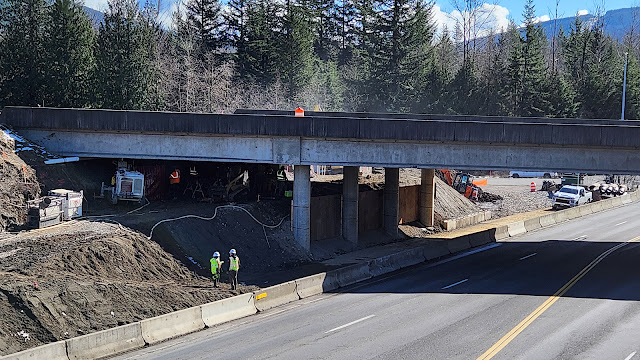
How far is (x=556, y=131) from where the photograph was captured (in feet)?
101

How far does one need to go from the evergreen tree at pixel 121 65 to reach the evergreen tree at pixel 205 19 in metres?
20.6

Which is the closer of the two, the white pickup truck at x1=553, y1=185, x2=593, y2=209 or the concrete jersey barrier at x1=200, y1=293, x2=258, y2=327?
the concrete jersey barrier at x1=200, y1=293, x2=258, y2=327

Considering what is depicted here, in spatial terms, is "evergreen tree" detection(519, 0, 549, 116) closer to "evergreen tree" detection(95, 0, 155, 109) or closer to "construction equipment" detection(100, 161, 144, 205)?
"evergreen tree" detection(95, 0, 155, 109)

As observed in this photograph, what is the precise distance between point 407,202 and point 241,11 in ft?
117

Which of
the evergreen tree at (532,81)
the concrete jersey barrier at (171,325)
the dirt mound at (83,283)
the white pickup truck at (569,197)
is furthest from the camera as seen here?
the evergreen tree at (532,81)

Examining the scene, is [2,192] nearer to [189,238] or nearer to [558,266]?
[189,238]

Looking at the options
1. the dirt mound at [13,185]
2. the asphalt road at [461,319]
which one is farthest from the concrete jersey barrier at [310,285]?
the dirt mound at [13,185]

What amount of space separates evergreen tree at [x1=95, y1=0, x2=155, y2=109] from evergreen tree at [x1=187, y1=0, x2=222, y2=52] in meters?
20.6

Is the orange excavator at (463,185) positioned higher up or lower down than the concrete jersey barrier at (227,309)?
higher up

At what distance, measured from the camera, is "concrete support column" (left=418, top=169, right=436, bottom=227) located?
45.5 meters

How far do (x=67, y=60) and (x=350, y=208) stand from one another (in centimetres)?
2456

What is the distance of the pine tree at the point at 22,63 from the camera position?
155ft

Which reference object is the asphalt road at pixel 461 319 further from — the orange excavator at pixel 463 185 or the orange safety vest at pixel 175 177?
the orange excavator at pixel 463 185

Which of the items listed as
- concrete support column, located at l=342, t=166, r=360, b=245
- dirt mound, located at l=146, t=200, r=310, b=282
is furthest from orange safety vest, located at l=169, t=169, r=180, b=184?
concrete support column, located at l=342, t=166, r=360, b=245
